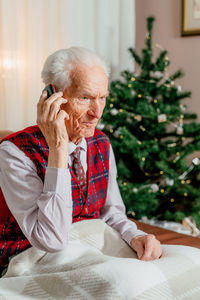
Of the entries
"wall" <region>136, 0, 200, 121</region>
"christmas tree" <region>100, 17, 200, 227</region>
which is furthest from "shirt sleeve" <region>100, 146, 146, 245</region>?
"wall" <region>136, 0, 200, 121</region>

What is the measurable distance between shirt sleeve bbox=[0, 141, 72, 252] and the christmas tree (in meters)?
1.19

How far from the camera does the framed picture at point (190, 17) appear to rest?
9.44 ft

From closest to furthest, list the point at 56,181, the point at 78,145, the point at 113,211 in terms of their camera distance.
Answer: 1. the point at 56,181
2. the point at 78,145
3. the point at 113,211

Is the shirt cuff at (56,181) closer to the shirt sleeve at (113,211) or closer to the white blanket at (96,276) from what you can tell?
the white blanket at (96,276)

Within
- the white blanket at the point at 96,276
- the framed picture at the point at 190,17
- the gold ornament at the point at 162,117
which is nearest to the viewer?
the white blanket at the point at 96,276

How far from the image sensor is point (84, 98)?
4.71 ft

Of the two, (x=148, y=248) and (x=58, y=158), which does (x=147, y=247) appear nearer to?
(x=148, y=248)

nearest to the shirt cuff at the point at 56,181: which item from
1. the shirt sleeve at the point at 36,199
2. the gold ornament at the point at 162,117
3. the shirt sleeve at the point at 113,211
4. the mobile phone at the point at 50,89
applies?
the shirt sleeve at the point at 36,199

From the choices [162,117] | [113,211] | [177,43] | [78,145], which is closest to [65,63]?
[78,145]

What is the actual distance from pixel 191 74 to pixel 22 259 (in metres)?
2.18

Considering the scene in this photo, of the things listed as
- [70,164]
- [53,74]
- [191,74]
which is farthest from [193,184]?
[53,74]

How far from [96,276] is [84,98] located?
0.67 m

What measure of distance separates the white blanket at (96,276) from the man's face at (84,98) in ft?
1.45

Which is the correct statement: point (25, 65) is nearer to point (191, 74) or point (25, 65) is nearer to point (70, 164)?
point (70, 164)
